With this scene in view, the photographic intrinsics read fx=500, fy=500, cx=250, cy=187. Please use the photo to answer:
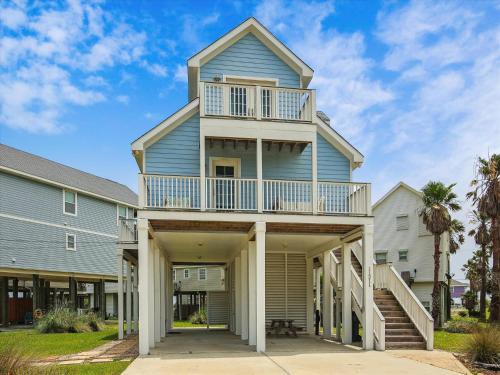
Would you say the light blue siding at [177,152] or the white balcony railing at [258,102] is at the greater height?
the white balcony railing at [258,102]

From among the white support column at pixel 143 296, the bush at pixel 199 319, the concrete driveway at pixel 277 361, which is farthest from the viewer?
the bush at pixel 199 319

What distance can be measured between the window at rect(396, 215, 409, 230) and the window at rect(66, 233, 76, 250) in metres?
23.2

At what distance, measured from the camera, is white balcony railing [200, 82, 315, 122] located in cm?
1591

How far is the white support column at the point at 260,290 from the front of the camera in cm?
1460

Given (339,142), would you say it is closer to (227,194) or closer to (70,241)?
(227,194)

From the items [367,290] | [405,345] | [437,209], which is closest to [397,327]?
[405,345]

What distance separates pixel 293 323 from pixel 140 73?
11.6m

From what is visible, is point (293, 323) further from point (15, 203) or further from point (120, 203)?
point (120, 203)

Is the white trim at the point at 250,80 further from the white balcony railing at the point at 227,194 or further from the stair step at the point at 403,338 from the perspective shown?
the stair step at the point at 403,338

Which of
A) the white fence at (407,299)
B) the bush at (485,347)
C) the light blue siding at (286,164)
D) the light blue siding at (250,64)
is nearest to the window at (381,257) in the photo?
the white fence at (407,299)

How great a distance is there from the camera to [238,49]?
18.8m

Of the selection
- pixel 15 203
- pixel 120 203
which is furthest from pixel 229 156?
pixel 120 203

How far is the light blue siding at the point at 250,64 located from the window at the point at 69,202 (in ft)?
54.7

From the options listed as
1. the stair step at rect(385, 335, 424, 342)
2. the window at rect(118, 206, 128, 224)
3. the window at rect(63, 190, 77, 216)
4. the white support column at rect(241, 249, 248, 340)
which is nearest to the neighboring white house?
the stair step at rect(385, 335, 424, 342)
